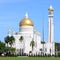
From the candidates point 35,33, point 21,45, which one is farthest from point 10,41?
point 35,33

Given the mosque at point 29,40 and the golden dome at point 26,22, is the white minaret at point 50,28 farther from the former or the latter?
the golden dome at point 26,22

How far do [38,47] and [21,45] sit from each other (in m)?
9.32

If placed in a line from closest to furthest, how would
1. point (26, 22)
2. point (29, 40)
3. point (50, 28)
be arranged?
point (26, 22) → point (29, 40) → point (50, 28)

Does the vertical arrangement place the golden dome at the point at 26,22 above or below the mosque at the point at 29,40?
above

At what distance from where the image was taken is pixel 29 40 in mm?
120438

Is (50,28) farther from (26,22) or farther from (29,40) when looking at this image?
(26,22)

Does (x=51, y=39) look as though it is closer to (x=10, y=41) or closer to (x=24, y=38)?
(x=24, y=38)

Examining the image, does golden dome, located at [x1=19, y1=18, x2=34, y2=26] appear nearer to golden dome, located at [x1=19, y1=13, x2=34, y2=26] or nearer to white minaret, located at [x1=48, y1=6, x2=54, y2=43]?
golden dome, located at [x1=19, y1=13, x2=34, y2=26]

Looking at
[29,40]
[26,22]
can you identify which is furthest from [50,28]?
[26,22]

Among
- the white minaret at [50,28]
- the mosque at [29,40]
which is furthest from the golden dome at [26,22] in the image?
the white minaret at [50,28]

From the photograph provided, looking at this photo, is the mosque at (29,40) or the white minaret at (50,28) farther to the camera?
the white minaret at (50,28)

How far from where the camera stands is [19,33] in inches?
4892

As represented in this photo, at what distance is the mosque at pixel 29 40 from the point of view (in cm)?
11940

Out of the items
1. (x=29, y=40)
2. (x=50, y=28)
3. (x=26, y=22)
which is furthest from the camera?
(x=50, y=28)
